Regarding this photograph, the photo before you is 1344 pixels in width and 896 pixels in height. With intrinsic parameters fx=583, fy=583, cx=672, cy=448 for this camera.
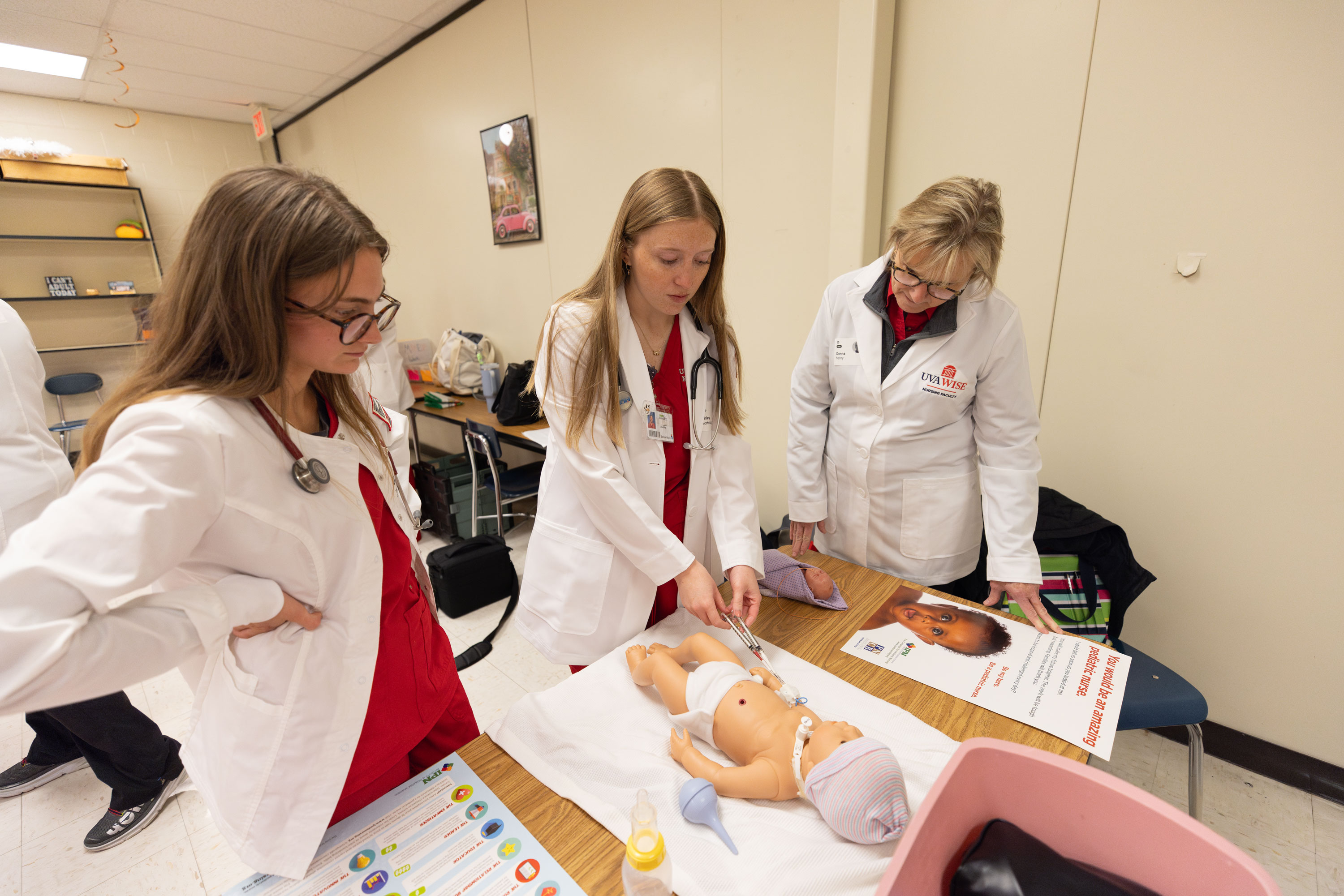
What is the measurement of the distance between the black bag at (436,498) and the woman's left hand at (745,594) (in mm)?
2789

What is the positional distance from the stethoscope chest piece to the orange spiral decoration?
5.08 metres

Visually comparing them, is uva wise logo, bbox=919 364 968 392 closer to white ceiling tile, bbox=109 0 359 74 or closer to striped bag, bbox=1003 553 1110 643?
striped bag, bbox=1003 553 1110 643

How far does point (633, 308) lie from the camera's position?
52.1 inches

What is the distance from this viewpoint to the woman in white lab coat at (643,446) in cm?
119

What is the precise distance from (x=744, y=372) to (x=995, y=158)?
4.57ft

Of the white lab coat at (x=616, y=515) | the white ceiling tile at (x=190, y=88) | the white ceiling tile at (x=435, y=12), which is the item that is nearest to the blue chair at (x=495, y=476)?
the white lab coat at (x=616, y=515)

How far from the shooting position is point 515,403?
3.48m

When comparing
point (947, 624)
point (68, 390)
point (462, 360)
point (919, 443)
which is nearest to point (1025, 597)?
point (947, 624)

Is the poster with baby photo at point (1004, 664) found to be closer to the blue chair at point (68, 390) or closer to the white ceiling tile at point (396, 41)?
the white ceiling tile at point (396, 41)

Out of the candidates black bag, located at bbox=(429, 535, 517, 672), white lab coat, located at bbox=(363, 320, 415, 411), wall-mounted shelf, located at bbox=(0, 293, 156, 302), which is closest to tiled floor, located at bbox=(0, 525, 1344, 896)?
black bag, located at bbox=(429, 535, 517, 672)

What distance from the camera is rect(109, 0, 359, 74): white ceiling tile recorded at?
3555 mm

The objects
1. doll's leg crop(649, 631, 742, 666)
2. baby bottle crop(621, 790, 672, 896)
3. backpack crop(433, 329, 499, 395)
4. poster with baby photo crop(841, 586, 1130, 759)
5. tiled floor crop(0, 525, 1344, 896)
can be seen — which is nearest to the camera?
baby bottle crop(621, 790, 672, 896)

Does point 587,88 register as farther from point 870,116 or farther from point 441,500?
point 441,500

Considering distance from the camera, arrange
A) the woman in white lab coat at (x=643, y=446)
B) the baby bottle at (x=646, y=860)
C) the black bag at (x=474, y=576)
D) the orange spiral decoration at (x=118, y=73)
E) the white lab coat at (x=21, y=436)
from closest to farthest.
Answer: the baby bottle at (x=646, y=860) < the woman in white lab coat at (x=643, y=446) < the white lab coat at (x=21, y=436) < the black bag at (x=474, y=576) < the orange spiral decoration at (x=118, y=73)
